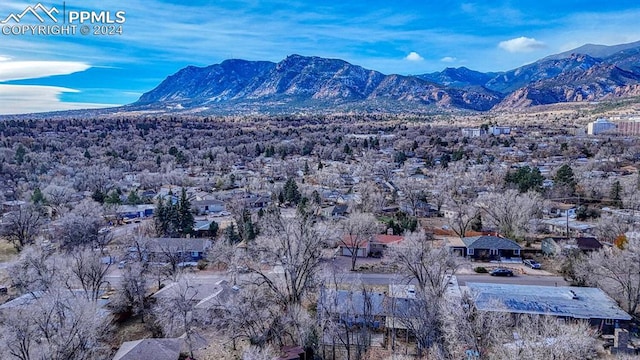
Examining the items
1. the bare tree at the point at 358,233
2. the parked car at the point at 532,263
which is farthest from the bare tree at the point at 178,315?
the parked car at the point at 532,263

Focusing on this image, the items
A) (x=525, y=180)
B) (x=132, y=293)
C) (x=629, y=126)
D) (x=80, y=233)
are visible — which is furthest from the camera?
(x=629, y=126)

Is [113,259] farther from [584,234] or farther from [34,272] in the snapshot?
[584,234]

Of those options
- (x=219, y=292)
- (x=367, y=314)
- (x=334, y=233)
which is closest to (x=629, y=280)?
(x=367, y=314)

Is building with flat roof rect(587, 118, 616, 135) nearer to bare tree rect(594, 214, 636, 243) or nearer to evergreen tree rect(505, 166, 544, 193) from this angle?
evergreen tree rect(505, 166, 544, 193)

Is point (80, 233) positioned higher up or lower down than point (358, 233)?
higher up

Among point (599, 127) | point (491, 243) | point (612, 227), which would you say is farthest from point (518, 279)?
point (599, 127)

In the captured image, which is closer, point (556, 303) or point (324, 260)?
point (556, 303)

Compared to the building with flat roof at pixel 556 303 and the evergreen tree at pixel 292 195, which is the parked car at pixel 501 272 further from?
the evergreen tree at pixel 292 195

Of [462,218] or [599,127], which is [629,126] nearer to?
[599,127]
